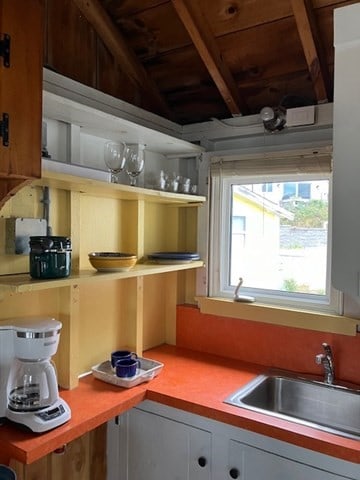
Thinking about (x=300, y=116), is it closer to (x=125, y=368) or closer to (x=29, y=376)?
(x=125, y=368)

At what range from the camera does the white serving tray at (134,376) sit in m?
A: 1.82

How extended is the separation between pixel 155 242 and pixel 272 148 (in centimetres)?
85

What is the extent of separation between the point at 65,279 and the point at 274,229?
1.20 meters

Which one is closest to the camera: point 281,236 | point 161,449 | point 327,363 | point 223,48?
point 161,449

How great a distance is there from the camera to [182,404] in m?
1.69

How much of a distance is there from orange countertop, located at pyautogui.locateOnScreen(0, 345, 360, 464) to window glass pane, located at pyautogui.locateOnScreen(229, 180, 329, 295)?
506 millimetres

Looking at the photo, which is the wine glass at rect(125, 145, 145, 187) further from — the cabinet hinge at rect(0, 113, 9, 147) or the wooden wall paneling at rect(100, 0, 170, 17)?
the cabinet hinge at rect(0, 113, 9, 147)

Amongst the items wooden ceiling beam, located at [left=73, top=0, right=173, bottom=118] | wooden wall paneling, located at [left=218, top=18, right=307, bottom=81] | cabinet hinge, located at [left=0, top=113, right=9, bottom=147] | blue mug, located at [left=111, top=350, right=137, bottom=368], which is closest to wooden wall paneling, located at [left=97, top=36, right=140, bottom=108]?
wooden ceiling beam, located at [left=73, top=0, right=173, bottom=118]

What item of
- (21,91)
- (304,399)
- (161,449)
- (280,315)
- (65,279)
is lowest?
(161,449)

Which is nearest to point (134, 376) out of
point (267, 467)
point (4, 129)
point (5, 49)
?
point (267, 467)

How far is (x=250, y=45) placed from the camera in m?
1.95

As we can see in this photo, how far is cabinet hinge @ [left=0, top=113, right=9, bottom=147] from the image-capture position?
116 cm

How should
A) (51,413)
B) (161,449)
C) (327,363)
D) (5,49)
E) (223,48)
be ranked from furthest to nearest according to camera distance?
(223,48), (327,363), (161,449), (51,413), (5,49)

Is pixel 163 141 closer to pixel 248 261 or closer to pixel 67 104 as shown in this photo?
pixel 67 104
